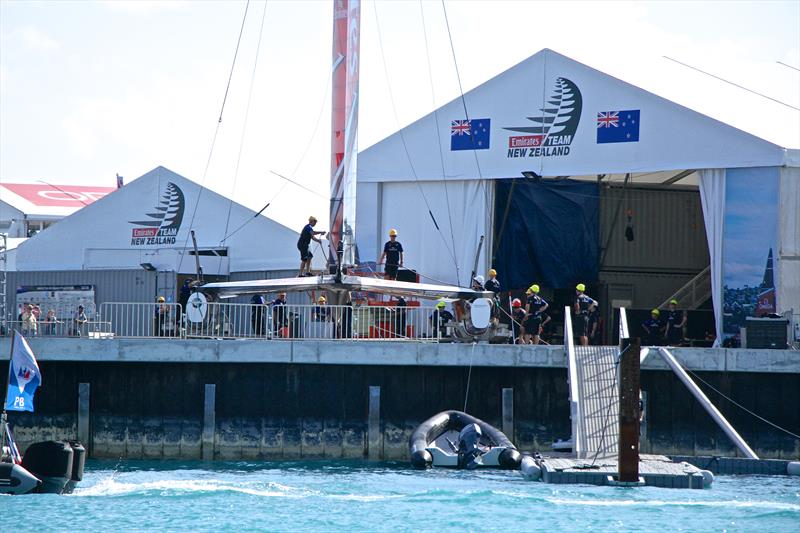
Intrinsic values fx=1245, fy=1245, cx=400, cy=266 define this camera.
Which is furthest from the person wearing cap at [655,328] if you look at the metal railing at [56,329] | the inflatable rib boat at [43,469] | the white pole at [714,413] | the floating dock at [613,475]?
the inflatable rib boat at [43,469]

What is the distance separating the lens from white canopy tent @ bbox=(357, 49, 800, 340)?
93.9ft

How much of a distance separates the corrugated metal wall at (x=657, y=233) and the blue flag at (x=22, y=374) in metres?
18.5

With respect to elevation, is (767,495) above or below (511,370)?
below

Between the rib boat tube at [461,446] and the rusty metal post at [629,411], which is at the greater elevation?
the rusty metal post at [629,411]

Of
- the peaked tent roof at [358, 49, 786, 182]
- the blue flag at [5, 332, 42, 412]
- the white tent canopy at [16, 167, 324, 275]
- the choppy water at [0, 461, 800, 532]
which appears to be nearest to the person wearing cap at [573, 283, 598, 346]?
the peaked tent roof at [358, 49, 786, 182]

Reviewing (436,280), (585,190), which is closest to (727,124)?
(585,190)

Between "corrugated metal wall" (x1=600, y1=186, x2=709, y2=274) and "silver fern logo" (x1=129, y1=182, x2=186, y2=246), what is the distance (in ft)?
40.5

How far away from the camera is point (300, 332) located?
2705 centimetres

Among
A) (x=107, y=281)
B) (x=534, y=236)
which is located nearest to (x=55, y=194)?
(x=107, y=281)

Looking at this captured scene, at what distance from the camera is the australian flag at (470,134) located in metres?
31.2

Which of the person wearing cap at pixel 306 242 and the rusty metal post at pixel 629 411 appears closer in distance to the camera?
the rusty metal post at pixel 629 411

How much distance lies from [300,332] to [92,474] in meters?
5.83

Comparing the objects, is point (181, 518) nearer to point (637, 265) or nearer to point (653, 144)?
point (653, 144)

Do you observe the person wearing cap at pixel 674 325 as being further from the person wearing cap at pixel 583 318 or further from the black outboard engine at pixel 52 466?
the black outboard engine at pixel 52 466
